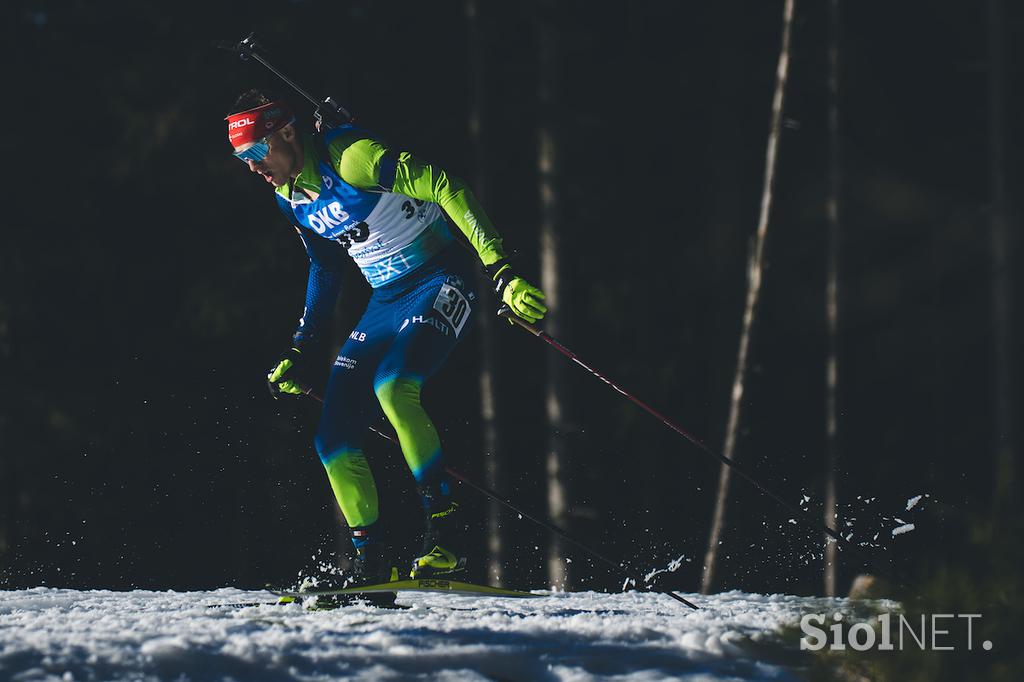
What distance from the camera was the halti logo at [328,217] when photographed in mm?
6785

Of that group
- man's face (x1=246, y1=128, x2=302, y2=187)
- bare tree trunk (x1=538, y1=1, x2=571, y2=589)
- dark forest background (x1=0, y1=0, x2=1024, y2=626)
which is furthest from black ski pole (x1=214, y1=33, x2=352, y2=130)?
bare tree trunk (x1=538, y1=1, x2=571, y2=589)

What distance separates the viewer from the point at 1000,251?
1462cm

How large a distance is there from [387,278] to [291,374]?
2.07 feet

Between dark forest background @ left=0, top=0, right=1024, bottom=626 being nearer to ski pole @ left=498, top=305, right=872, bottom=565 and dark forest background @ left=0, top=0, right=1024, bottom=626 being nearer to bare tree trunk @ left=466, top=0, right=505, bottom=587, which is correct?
Answer: bare tree trunk @ left=466, top=0, right=505, bottom=587

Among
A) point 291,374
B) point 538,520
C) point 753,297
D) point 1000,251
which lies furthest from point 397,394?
point 1000,251

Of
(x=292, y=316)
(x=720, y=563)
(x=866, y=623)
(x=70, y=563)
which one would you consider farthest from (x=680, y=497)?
(x=866, y=623)

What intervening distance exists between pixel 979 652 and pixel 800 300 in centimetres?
1426

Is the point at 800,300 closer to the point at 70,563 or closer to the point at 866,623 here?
the point at 70,563

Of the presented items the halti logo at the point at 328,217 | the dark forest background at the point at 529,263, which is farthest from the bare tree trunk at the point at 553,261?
the halti logo at the point at 328,217

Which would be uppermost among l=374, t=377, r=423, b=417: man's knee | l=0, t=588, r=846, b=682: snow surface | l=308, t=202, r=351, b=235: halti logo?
l=308, t=202, r=351, b=235: halti logo

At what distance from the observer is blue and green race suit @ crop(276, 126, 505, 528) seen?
21.8ft

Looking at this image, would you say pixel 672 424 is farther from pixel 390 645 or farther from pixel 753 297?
pixel 753 297

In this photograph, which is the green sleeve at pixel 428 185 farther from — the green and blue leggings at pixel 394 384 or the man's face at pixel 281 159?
the green and blue leggings at pixel 394 384

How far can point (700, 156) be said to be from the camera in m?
18.0
